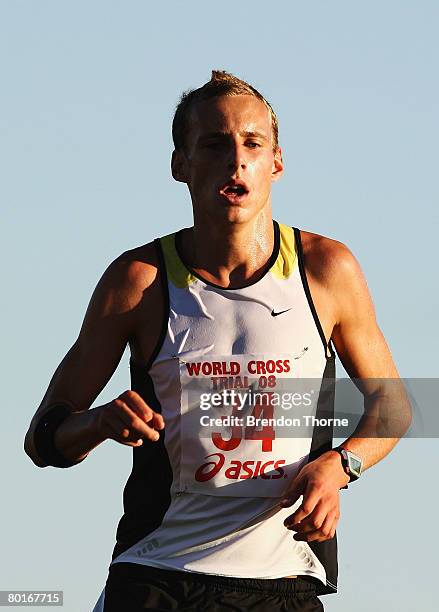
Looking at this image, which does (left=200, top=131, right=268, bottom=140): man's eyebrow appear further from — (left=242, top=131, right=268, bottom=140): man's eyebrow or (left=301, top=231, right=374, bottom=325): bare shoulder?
(left=301, top=231, right=374, bottom=325): bare shoulder

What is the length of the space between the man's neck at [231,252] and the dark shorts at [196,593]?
1.46 m

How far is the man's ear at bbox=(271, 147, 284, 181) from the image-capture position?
339 inches

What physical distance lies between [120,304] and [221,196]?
725mm

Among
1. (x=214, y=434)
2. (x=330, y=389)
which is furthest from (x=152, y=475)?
(x=330, y=389)

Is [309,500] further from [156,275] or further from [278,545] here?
[156,275]

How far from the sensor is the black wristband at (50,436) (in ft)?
26.6

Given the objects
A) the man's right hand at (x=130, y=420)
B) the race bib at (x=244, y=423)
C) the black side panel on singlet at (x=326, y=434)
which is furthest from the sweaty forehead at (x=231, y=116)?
the man's right hand at (x=130, y=420)

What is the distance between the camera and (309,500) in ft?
24.5

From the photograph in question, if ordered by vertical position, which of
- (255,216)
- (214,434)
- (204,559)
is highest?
(255,216)

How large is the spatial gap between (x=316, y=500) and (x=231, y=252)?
153 cm

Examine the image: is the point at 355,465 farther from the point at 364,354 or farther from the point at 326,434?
the point at 364,354

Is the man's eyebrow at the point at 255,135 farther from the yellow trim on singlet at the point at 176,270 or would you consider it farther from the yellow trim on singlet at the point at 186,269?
the yellow trim on singlet at the point at 176,270

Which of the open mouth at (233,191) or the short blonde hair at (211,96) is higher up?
the short blonde hair at (211,96)

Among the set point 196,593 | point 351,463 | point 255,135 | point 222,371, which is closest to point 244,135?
point 255,135
